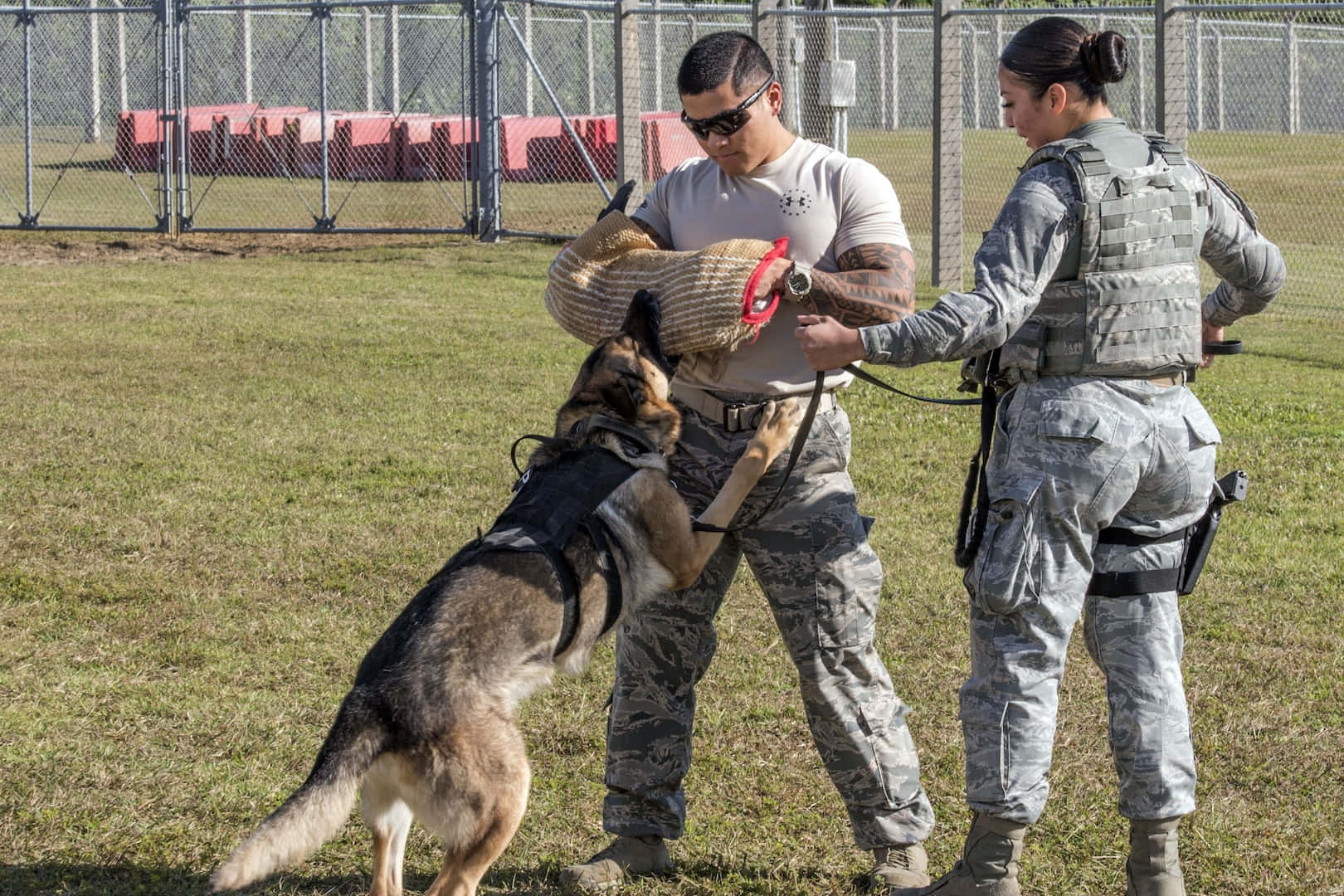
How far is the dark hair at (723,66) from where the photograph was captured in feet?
11.3

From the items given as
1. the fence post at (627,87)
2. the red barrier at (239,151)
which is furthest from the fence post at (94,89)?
the fence post at (627,87)

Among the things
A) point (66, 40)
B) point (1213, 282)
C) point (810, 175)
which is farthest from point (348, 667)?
point (66, 40)

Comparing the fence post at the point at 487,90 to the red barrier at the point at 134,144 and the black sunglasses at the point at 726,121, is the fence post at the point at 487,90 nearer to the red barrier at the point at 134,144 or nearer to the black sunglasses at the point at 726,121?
the red barrier at the point at 134,144

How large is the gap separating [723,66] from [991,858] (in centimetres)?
204

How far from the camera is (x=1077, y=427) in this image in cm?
299

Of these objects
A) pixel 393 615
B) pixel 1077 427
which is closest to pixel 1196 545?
pixel 1077 427

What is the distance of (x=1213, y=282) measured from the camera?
1248cm

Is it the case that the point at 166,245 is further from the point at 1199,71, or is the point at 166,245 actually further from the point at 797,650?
the point at 797,650

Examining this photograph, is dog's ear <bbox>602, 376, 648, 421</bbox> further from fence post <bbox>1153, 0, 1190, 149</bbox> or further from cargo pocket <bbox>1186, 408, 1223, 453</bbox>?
fence post <bbox>1153, 0, 1190, 149</bbox>

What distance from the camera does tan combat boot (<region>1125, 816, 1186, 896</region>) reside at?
3189 mm

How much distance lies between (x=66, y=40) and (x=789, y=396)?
28854mm

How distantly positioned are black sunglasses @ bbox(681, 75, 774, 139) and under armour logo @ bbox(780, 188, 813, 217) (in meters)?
0.21

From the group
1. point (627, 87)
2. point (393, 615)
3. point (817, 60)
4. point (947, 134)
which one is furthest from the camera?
point (817, 60)

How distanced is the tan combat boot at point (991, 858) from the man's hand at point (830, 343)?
1.11 metres
